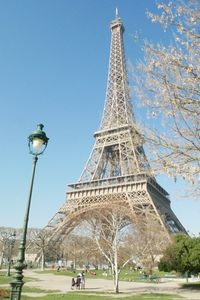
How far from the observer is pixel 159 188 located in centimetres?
6028

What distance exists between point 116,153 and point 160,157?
55096 millimetres

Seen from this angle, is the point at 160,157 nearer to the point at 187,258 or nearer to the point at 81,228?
the point at 187,258

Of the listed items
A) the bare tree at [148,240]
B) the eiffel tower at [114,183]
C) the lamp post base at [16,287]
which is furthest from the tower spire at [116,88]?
the lamp post base at [16,287]

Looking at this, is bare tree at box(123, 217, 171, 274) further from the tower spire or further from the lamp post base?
the lamp post base

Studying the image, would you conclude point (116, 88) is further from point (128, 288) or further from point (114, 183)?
point (128, 288)

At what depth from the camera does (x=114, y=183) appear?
57.1 m

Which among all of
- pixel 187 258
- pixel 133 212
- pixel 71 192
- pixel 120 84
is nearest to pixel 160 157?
pixel 187 258

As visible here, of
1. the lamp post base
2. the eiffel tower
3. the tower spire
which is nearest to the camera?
the lamp post base

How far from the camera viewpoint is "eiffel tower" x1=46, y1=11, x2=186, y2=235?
51.6m

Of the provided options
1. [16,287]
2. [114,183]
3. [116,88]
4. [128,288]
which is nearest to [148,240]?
[114,183]

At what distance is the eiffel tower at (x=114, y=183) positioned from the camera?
51.6 meters

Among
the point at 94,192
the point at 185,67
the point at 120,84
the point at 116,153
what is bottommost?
the point at 185,67

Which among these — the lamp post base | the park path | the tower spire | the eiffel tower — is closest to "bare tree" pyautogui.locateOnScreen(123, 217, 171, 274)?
the eiffel tower

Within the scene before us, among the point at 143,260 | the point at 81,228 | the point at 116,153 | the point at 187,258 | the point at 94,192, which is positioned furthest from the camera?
the point at 116,153
